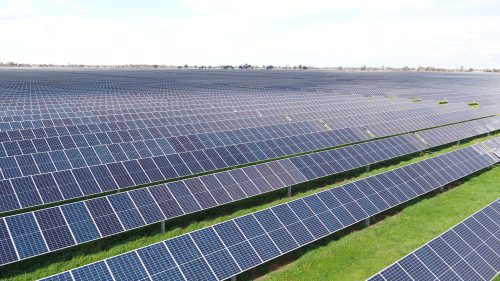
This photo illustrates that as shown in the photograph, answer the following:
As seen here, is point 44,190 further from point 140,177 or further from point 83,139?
point 83,139

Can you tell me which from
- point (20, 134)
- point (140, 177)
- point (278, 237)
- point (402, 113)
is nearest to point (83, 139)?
point (20, 134)

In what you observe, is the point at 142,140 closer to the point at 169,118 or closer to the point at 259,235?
the point at 169,118

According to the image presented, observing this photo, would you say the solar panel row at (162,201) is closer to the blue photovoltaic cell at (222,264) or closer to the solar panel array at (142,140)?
the solar panel array at (142,140)

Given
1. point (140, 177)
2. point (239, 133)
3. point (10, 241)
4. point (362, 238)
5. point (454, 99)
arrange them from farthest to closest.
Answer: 1. point (454, 99)
2. point (239, 133)
3. point (140, 177)
4. point (362, 238)
5. point (10, 241)

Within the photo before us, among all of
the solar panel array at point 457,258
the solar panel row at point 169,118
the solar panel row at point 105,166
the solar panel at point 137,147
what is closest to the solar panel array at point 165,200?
the solar panel at point 137,147

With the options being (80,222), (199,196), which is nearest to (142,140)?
(199,196)

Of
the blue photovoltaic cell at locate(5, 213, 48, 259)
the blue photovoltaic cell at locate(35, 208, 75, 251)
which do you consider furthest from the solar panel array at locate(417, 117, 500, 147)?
the blue photovoltaic cell at locate(5, 213, 48, 259)
